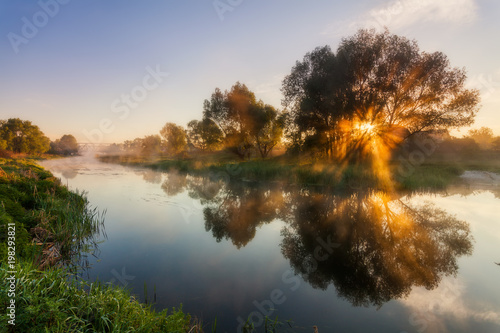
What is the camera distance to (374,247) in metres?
8.54

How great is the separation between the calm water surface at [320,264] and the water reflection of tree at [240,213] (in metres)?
0.11

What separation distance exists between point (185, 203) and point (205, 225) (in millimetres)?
5610

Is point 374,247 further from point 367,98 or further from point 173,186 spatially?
point 367,98

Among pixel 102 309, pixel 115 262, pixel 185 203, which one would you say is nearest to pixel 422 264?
pixel 102 309

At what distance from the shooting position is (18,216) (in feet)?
23.9

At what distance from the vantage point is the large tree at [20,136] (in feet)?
244

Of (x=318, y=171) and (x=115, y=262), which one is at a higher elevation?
(x=318, y=171)

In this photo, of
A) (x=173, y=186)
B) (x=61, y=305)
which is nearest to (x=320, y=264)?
(x=61, y=305)

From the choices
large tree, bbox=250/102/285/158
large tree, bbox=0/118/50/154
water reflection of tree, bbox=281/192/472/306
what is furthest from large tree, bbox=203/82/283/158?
large tree, bbox=0/118/50/154

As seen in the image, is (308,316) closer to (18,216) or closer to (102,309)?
(102,309)

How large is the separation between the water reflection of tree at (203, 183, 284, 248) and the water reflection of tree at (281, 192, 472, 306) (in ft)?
5.08

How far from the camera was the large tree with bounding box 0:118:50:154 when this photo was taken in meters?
74.3

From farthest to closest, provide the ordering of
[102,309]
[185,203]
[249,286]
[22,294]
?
[185,203]
[249,286]
[102,309]
[22,294]

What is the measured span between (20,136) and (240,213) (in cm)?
9903
